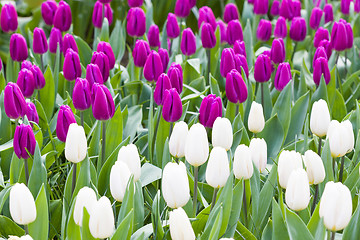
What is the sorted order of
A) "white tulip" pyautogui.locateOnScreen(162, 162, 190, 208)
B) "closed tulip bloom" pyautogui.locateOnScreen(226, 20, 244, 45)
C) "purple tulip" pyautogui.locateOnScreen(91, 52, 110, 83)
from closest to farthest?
"white tulip" pyautogui.locateOnScreen(162, 162, 190, 208) → "purple tulip" pyautogui.locateOnScreen(91, 52, 110, 83) → "closed tulip bloom" pyautogui.locateOnScreen(226, 20, 244, 45)

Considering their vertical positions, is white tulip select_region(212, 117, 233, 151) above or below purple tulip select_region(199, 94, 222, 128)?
above

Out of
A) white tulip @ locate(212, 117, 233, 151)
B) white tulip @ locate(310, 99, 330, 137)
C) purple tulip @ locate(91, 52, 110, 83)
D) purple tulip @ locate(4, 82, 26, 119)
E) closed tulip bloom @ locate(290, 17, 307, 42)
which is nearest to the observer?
white tulip @ locate(212, 117, 233, 151)

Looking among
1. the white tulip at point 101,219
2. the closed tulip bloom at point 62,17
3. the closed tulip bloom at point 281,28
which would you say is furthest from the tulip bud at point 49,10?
the white tulip at point 101,219

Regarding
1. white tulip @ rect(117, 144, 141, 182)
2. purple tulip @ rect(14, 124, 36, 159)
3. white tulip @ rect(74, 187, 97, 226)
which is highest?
white tulip @ rect(117, 144, 141, 182)

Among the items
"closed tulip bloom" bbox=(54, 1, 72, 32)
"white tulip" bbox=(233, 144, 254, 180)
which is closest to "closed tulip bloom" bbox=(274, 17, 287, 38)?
"closed tulip bloom" bbox=(54, 1, 72, 32)

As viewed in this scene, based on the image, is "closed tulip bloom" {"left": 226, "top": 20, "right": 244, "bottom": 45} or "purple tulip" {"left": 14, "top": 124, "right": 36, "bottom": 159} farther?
"closed tulip bloom" {"left": 226, "top": 20, "right": 244, "bottom": 45}

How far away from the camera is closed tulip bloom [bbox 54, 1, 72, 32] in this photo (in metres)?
2.81

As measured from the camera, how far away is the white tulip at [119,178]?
1506 mm

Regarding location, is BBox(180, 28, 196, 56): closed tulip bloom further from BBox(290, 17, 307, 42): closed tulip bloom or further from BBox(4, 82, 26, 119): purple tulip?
BBox(4, 82, 26, 119): purple tulip

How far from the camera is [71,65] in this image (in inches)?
89.6

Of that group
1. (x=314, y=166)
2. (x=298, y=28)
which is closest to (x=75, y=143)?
(x=314, y=166)

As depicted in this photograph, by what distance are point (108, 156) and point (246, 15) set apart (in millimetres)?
1757

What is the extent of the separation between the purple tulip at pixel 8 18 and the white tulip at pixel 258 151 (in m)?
1.56

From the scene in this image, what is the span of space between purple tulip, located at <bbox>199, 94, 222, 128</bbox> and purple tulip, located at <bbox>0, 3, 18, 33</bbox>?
125 centimetres
